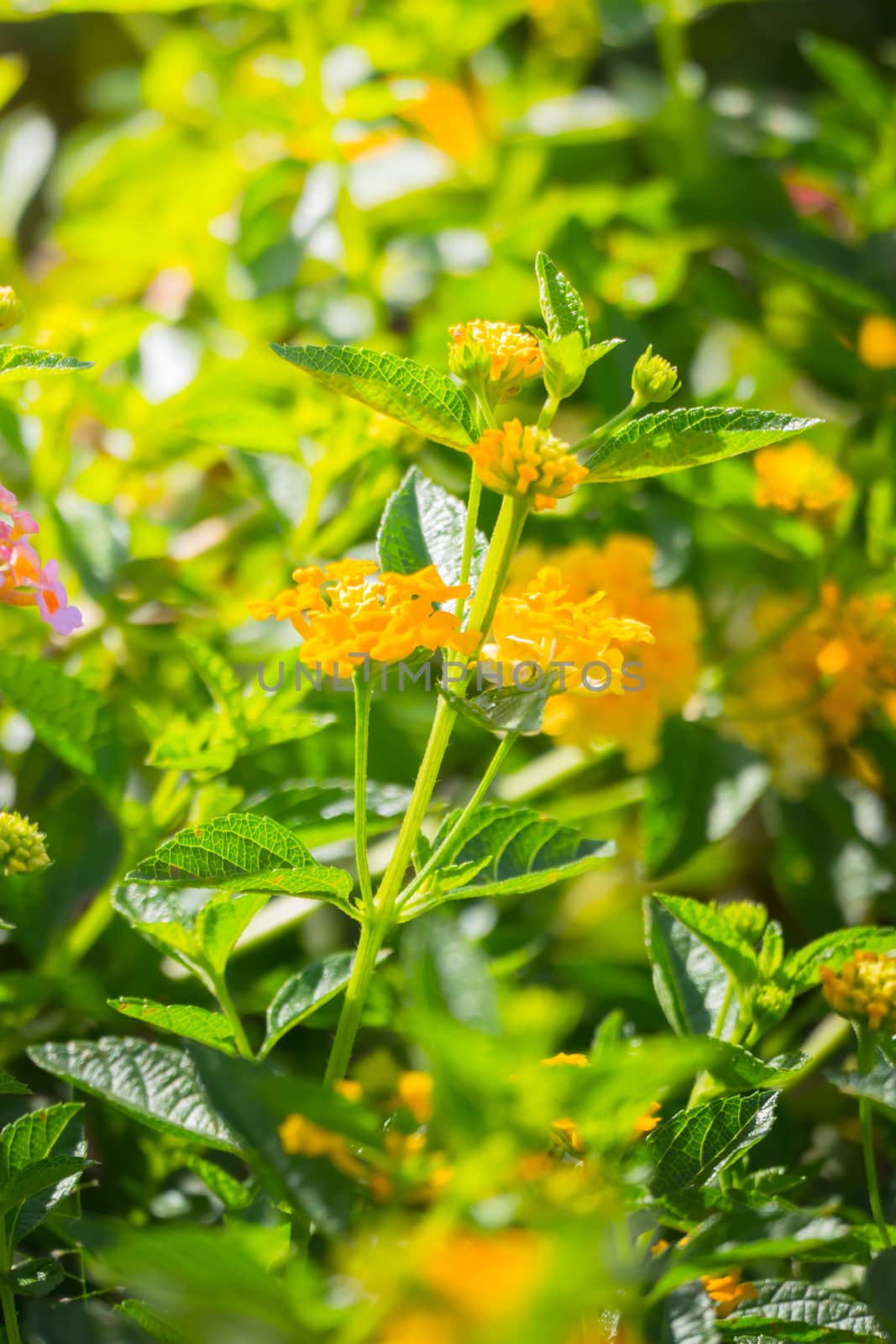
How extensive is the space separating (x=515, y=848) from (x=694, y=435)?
0.55 feet

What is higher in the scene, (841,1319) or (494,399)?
(494,399)

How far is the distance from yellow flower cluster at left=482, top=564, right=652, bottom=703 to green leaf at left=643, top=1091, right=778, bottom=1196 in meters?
0.15

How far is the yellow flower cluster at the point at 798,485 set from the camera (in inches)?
28.2

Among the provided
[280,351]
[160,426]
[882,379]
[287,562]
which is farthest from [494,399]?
[882,379]

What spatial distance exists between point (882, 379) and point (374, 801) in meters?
0.55

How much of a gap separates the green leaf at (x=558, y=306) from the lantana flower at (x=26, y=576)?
21 cm

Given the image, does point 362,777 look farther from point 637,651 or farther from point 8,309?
point 637,651

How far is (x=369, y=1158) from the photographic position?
340mm

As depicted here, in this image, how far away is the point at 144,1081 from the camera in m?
0.42

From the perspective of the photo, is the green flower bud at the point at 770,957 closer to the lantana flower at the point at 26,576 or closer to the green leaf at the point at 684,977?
the green leaf at the point at 684,977

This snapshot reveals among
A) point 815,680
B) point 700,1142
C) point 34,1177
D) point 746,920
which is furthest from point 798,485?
point 34,1177

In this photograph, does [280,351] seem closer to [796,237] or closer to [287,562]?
[287,562]

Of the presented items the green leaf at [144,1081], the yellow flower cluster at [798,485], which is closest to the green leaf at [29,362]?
the green leaf at [144,1081]

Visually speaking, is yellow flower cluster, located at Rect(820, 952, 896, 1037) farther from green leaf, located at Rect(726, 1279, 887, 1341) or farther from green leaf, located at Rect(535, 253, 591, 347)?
green leaf, located at Rect(535, 253, 591, 347)
